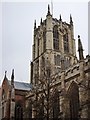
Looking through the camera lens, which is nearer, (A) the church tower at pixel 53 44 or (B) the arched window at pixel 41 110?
(B) the arched window at pixel 41 110

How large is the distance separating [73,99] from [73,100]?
0.47 feet

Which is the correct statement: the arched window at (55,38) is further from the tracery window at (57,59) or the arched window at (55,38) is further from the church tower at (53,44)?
the tracery window at (57,59)

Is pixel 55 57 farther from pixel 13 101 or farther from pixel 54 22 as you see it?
pixel 13 101

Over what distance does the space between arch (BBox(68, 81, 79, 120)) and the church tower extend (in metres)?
26.5

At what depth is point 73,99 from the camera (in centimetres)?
3412

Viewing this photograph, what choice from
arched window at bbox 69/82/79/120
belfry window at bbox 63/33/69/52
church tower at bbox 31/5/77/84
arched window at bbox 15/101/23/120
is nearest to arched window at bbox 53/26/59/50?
church tower at bbox 31/5/77/84

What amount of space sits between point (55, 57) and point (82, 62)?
1234 inches

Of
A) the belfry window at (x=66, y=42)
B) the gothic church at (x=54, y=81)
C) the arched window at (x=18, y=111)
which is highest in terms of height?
the belfry window at (x=66, y=42)

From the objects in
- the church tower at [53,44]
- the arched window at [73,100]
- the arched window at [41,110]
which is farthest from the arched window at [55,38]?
the arched window at [41,110]

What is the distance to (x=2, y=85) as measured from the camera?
54.9 metres

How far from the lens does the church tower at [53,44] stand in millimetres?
62812

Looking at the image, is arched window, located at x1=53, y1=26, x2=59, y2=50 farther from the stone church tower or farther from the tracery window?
the tracery window

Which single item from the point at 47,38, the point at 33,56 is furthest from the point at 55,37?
the point at 33,56

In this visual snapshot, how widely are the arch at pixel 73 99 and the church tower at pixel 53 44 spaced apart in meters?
26.5
